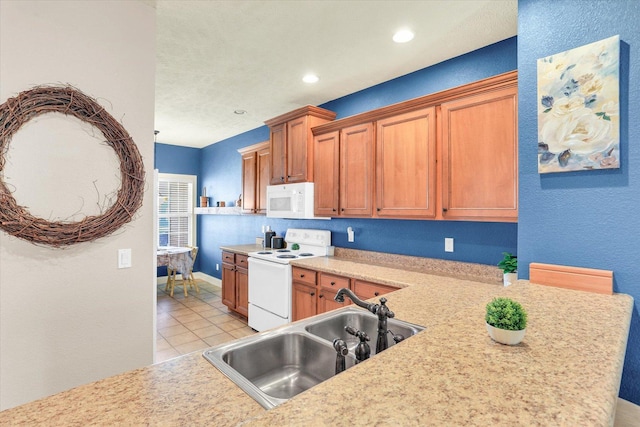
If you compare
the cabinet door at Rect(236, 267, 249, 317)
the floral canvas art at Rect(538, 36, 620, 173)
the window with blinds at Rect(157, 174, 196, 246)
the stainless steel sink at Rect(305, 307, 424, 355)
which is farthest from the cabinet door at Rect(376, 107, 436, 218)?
the window with blinds at Rect(157, 174, 196, 246)

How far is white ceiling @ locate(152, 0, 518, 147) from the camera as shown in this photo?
7.07 feet

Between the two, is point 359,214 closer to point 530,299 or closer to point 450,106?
point 450,106

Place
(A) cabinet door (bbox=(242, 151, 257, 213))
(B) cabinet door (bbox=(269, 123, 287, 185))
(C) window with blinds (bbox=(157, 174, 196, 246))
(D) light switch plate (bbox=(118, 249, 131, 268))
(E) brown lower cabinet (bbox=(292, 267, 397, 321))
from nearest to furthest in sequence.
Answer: (D) light switch plate (bbox=(118, 249, 131, 268))
(E) brown lower cabinet (bbox=(292, 267, 397, 321))
(B) cabinet door (bbox=(269, 123, 287, 185))
(A) cabinet door (bbox=(242, 151, 257, 213))
(C) window with blinds (bbox=(157, 174, 196, 246))

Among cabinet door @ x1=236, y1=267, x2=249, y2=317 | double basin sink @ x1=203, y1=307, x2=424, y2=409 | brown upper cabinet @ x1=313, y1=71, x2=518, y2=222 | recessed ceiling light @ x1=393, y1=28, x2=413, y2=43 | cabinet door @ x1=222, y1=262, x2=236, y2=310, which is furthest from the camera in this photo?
cabinet door @ x1=222, y1=262, x2=236, y2=310

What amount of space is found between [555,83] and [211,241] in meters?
6.01

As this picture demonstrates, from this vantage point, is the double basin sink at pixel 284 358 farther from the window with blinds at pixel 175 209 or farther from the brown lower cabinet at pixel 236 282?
the window with blinds at pixel 175 209

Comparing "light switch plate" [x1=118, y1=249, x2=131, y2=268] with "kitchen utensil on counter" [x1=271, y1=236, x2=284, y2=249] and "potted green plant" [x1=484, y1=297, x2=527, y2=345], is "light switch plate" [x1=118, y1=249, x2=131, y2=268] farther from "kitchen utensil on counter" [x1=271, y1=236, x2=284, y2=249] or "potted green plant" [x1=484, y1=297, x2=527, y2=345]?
"kitchen utensil on counter" [x1=271, y1=236, x2=284, y2=249]

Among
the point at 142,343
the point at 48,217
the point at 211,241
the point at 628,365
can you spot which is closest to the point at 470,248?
the point at 628,365

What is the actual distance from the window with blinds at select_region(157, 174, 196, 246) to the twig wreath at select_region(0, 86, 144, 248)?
451 centimetres

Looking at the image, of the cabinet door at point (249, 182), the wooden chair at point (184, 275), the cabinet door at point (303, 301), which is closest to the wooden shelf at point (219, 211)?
the cabinet door at point (249, 182)

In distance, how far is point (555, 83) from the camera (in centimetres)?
169

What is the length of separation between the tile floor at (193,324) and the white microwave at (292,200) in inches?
57.9

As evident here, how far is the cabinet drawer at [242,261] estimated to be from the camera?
13.8ft

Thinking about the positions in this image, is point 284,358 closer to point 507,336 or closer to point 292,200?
point 507,336
